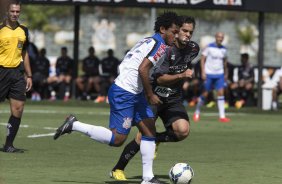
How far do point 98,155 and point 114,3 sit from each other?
13.8 metres

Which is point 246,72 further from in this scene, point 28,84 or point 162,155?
point 28,84

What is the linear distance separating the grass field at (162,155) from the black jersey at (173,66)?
107 cm

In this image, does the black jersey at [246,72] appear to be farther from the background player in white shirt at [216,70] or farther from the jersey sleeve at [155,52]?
the jersey sleeve at [155,52]

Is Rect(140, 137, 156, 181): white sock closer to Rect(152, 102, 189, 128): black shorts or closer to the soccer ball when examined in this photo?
the soccer ball

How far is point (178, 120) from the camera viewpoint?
1368 centimetres

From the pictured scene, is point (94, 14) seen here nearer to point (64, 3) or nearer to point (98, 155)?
point (64, 3)

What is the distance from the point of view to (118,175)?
12.8m

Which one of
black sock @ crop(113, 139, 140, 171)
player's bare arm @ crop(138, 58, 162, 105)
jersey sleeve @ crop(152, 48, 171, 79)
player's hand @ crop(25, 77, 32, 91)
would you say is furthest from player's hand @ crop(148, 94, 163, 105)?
player's hand @ crop(25, 77, 32, 91)

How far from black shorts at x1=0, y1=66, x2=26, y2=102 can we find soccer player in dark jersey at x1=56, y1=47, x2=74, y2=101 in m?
16.2

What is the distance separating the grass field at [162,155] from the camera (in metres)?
13.0

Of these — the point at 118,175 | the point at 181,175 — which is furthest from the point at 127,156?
the point at 181,175

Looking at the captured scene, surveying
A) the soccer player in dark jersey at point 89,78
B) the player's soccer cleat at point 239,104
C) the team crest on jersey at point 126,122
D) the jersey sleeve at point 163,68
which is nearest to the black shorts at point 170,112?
the jersey sleeve at point 163,68

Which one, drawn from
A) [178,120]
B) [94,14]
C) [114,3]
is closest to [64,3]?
[114,3]

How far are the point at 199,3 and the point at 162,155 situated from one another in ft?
44.1
